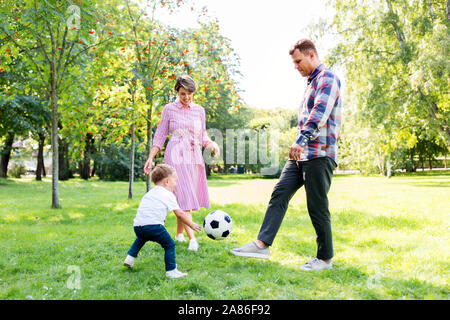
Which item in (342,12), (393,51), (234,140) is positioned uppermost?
(342,12)

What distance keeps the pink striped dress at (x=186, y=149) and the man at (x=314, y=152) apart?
4.05 ft

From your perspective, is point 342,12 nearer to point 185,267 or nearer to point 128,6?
point 128,6

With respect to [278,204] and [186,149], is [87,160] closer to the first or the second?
[186,149]

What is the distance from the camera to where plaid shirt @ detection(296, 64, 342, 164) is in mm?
3354

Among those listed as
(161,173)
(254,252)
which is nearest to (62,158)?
(161,173)

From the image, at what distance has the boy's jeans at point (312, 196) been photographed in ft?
11.4

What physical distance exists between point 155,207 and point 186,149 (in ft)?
4.01

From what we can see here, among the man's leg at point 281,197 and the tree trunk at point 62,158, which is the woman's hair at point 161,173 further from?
the tree trunk at point 62,158

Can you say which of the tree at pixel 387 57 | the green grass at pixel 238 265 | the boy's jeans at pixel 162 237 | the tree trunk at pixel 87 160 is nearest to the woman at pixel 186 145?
the green grass at pixel 238 265

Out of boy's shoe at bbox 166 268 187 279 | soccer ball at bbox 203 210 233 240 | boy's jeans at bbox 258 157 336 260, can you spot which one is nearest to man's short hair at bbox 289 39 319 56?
boy's jeans at bbox 258 157 336 260

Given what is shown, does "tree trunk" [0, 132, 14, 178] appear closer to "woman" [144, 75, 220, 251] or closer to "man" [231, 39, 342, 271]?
"woman" [144, 75, 220, 251]

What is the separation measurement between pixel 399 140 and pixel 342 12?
870 cm
